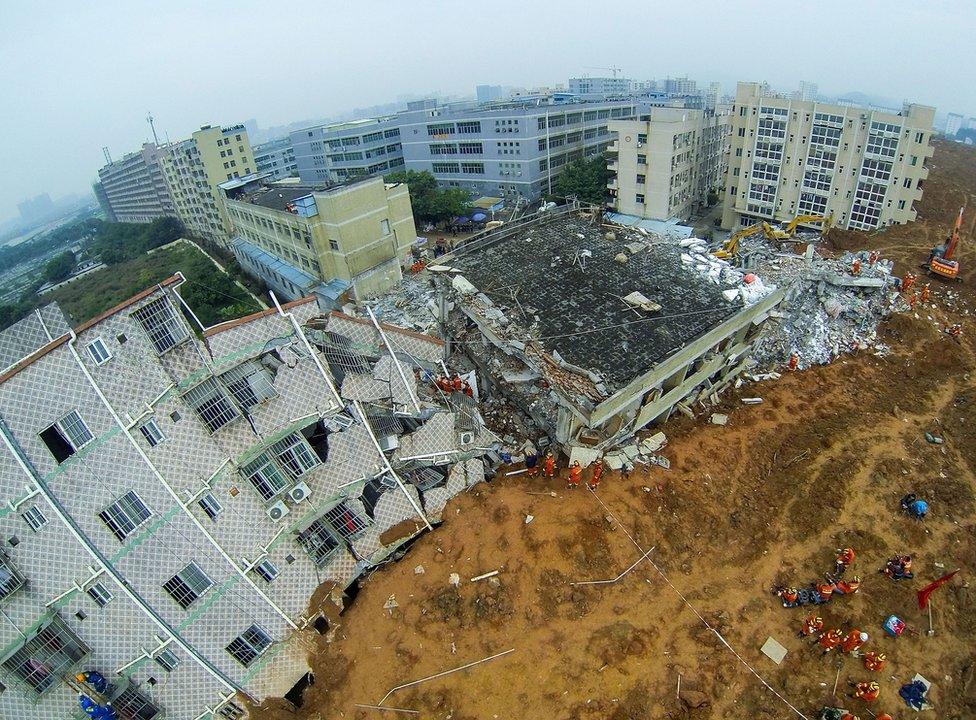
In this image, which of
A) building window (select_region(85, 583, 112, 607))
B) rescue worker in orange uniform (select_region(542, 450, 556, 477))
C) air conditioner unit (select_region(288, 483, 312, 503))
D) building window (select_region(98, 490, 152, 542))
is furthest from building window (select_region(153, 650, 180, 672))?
rescue worker in orange uniform (select_region(542, 450, 556, 477))

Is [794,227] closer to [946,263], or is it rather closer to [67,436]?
[946,263]

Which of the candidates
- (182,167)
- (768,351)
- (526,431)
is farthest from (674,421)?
(182,167)

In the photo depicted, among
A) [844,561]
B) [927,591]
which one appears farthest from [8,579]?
[927,591]

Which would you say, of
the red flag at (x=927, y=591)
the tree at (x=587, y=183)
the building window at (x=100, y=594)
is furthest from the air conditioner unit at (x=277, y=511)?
the tree at (x=587, y=183)

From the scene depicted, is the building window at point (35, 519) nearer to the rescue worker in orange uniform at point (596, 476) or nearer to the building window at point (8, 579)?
the building window at point (8, 579)

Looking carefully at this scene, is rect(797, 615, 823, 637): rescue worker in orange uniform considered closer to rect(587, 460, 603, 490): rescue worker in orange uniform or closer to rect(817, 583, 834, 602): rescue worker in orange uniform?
rect(817, 583, 834, 602): rescue worker in orange uniform

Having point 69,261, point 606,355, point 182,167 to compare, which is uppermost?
point 182,167

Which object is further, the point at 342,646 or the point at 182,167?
the point at 182,167

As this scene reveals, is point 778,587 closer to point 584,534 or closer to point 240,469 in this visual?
point 584,534

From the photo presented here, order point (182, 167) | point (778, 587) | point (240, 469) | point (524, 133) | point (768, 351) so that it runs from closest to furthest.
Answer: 1. point (240, 469)
2. point (778, 587)
3. point (768, 351)
4. point (524, 133)
5. point (182, 167)
